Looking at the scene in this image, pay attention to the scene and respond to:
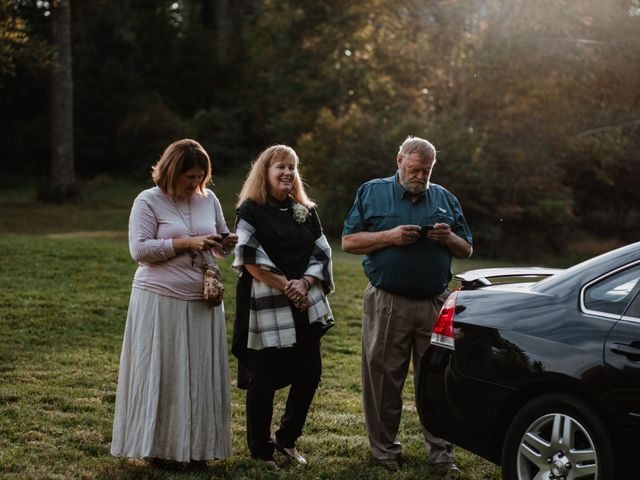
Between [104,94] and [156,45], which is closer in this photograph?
[104,94]

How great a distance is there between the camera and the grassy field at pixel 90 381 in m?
5.96

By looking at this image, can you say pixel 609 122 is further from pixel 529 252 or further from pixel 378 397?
pixel 378 397

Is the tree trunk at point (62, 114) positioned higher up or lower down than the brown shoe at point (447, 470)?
higher up

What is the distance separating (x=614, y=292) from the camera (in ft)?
15.3

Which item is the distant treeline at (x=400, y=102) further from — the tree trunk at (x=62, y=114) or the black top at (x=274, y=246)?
the black top at (x=274, y=246)

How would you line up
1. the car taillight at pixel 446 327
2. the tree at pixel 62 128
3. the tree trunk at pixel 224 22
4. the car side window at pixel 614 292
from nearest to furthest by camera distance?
1. the car side window at pixel 614 292
2. the car taillight at pixel 446 327
3. the tree at pixel 62 128
4. the tree trunk at pixel 224 22

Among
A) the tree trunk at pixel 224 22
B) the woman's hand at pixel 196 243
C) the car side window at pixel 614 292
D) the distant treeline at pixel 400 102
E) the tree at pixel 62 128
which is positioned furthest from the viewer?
the tree trunk at pixel 224 22

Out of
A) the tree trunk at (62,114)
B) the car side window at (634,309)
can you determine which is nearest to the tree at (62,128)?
the tree trunk at (62,114)

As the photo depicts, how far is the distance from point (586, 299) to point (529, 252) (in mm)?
22006

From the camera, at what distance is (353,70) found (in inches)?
1219

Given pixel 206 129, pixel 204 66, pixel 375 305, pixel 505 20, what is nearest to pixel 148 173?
pixel 206 129

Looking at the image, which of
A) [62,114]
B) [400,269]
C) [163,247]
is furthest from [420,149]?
[62,114]

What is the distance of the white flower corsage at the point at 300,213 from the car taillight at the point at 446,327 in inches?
43.5

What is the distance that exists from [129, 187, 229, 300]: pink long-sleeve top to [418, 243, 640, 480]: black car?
1.48m
